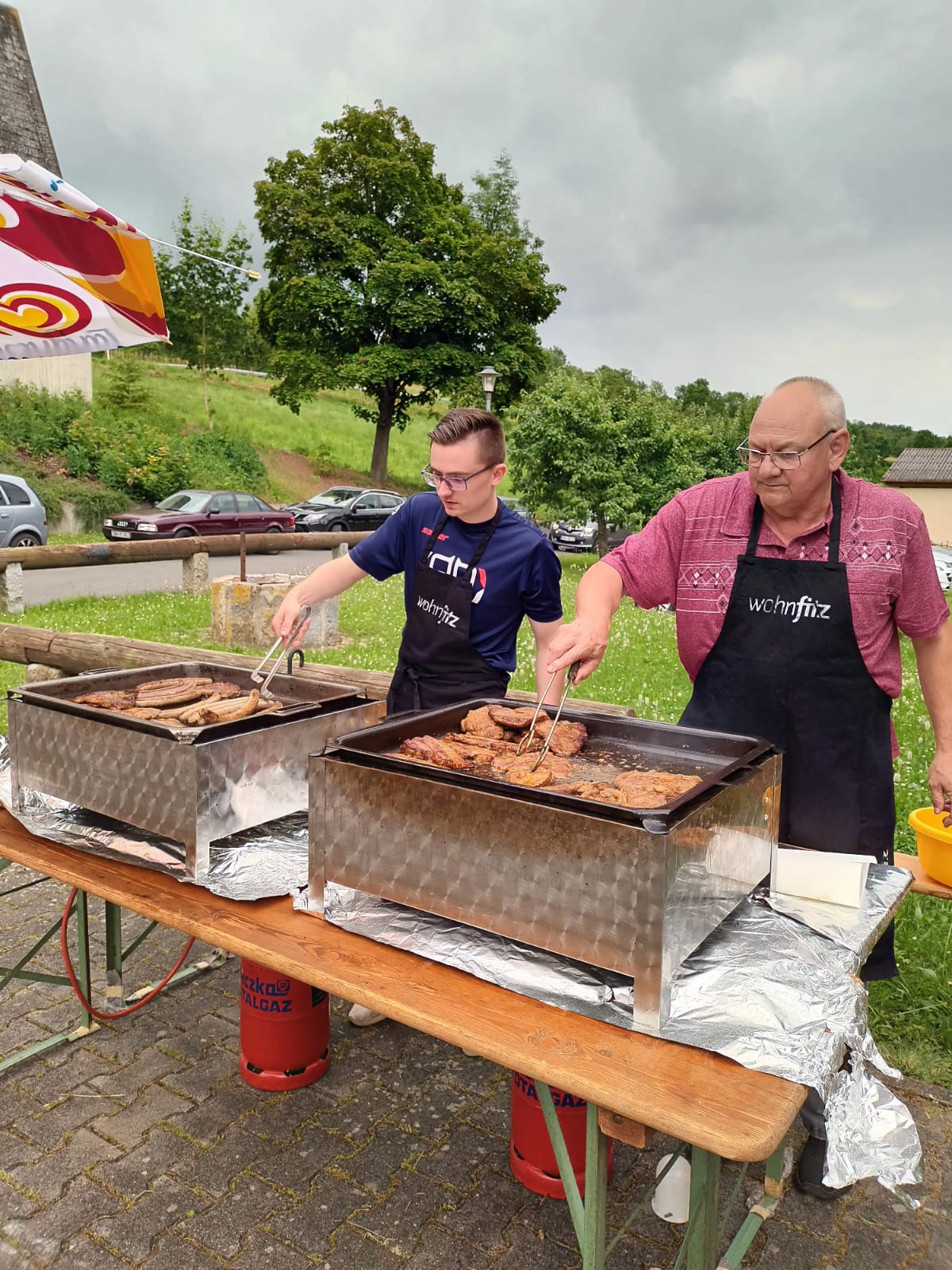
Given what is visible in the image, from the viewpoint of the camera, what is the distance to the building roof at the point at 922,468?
5325 centimetres

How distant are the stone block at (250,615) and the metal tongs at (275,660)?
6890 mm

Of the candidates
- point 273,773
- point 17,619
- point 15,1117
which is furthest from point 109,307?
point 17,619

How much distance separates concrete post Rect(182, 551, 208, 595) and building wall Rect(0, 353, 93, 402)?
1686 centimetres

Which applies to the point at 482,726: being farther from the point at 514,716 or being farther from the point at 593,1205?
the point at 593,1205

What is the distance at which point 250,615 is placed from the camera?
9719 mm

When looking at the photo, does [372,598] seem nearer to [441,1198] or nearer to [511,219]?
[441,1198]

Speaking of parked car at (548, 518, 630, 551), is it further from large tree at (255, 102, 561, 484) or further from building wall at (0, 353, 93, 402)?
building wall at (0, 353, 93, 402)

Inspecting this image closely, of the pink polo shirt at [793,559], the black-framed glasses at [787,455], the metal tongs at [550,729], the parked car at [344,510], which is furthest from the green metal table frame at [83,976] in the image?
the parked car at [344,510]

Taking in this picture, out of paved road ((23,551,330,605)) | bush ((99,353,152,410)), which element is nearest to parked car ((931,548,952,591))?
paved road ((23,551,330,605))

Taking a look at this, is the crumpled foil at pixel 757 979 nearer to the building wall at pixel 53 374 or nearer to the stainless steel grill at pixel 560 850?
the stainless steel grill at pixel 560 850

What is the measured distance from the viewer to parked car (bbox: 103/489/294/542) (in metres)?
20.4

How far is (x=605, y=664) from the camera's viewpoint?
→ 29.5 ft

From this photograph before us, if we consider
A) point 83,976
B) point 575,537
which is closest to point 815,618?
point 83,976

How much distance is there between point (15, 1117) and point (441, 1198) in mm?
1364
